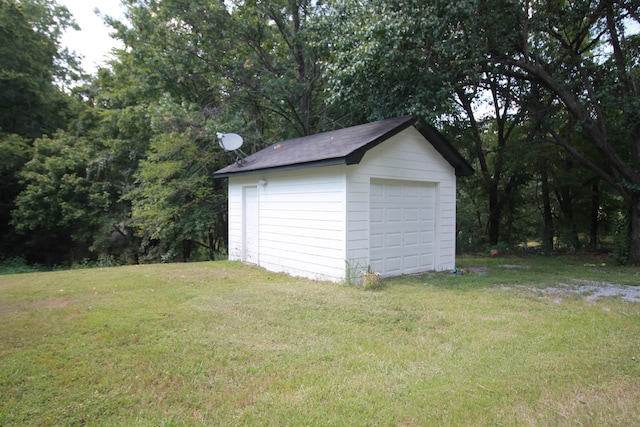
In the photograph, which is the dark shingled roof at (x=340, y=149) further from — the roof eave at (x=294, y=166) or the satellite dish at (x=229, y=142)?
the satellite dish at (x=229, y=142)

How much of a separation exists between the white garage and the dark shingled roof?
23 millimetres

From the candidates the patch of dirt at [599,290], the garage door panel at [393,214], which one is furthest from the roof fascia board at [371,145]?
the patch of dirt at [599,290]

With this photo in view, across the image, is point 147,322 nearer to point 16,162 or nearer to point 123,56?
point 123,56

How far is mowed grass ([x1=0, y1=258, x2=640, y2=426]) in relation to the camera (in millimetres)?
2652

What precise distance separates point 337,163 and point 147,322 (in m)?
3.85

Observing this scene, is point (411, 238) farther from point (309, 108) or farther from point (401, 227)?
point (309, 108)

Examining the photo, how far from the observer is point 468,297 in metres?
5.88

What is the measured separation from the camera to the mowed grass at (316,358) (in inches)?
104

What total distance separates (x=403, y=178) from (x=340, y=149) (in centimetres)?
167

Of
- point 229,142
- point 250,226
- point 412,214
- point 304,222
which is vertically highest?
point 229,142

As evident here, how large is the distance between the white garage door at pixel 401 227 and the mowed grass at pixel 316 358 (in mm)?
1556

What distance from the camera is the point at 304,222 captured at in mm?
7645

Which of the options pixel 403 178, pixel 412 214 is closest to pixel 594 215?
pixel 412 214

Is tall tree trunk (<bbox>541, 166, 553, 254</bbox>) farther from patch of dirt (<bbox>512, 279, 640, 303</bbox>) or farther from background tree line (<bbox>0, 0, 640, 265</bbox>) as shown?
patch of dirt (<bbox>512, 279, 640, 303</bbox>)
